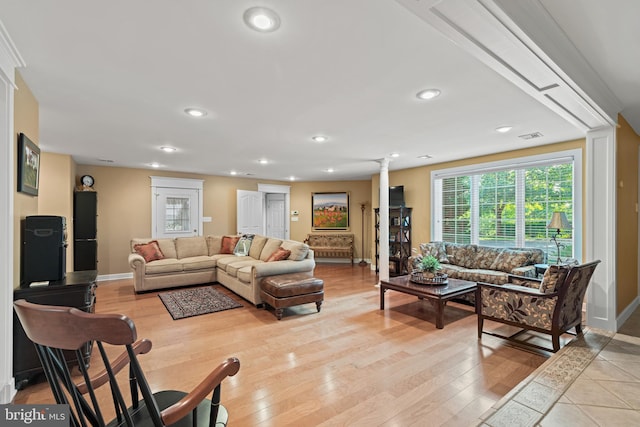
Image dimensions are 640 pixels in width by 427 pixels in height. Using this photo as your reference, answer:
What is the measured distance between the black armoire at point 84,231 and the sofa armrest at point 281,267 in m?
3.46

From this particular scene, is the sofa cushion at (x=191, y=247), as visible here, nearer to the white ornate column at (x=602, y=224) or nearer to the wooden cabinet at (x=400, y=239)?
the wooden cabinet at (x=400, y=239)

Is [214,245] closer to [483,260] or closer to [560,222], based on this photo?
[483,260]

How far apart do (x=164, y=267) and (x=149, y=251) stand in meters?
0.58

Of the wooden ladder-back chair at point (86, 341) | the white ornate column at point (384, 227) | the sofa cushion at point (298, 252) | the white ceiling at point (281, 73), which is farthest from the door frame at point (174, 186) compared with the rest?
the wooden ladder-back chair at point (86, 341)

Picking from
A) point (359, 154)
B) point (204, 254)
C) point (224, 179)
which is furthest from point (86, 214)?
point (359, 154)

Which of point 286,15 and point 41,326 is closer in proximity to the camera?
point 41,326

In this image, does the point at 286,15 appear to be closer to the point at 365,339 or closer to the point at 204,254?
the point at 365,339

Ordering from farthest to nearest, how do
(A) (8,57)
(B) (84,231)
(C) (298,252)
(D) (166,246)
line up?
(D) (166,246) < (B) (84,231) < (C) (298,252) < (A) (8,57)

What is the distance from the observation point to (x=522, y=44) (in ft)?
5.21

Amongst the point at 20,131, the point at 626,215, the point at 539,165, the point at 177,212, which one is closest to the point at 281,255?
the point at 20,131

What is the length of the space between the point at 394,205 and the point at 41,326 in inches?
248

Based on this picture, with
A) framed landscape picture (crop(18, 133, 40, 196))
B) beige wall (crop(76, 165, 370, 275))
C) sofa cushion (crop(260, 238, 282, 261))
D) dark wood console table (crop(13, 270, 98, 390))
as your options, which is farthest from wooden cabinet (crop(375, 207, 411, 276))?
framed landscape picture (crop(18, 133, 40, 196))

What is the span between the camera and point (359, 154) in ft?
16.9

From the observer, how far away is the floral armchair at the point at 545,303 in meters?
2.79
